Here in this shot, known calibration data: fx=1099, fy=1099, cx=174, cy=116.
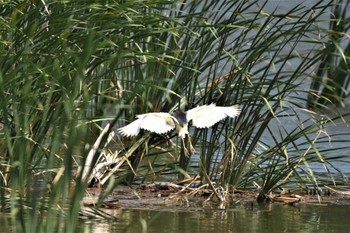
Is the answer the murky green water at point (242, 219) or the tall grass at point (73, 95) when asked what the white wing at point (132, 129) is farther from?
the murky green water at point (242, 219)

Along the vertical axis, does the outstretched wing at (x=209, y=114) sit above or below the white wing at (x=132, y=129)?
above

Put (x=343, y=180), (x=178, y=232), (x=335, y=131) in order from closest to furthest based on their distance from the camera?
1. (x=178, y=232)
2. (x=343, y=180)
3. (x=335, y=131)

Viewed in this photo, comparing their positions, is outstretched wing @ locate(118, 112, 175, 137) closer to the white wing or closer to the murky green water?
the white wing

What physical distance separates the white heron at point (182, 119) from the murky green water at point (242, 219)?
34 cm

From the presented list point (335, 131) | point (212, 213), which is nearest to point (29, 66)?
point (212, 213)

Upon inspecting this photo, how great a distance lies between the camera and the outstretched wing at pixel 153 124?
4.45 meters

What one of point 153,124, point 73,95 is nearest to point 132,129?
point 153,124

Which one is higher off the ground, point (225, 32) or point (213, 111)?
point (225, 32)

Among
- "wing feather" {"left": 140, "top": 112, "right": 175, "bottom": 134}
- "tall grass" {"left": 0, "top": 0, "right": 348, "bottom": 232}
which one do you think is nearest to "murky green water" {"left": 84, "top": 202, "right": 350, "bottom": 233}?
"tall grass" {"left": 0, "top": 0, "right": 348, "bottom": 232}

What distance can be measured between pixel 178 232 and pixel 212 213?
45cm

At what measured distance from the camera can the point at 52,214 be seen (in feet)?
9.54

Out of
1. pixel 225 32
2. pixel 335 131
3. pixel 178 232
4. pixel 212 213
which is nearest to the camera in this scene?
pixel 178 232

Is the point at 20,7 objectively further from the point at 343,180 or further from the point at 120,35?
the point at 343,180

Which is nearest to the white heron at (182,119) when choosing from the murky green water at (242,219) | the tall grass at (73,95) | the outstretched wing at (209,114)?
the outstretched wing at (209,114)
